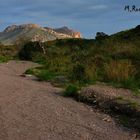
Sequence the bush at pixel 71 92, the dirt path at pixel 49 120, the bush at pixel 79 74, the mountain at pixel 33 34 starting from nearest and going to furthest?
the dirt path at pixel 49 120 → the bush at pixel 71 92 → the bush at pixel 79 74 → the mountain at pixel 33 34

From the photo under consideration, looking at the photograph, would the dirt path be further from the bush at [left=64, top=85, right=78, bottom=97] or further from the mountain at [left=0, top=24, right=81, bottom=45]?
the mountain at [left=0, top=24, right=81, bottom=45]

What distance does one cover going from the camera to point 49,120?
34.8 ft

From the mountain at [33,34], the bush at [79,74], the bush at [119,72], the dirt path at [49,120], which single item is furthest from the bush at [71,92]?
the mountain at [33,34]

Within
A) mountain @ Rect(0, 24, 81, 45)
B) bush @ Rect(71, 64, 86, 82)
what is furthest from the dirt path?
mountain @ Rect(0, 24, 81, 45)

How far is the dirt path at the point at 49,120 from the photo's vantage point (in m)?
9.44

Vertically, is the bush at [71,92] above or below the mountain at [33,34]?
below

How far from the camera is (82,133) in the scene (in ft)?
31.4

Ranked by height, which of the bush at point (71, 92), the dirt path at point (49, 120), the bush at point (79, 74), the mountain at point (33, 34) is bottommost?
the dirt path at point (49, 120)

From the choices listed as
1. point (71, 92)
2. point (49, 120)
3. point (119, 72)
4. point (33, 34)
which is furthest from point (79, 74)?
point (33, 34)

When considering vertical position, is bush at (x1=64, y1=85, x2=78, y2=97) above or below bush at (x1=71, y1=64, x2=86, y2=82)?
below

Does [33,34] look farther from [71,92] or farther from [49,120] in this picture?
[49,120]

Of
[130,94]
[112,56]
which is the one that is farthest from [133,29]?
[130,94]

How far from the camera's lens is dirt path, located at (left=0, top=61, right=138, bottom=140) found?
31.0 feet

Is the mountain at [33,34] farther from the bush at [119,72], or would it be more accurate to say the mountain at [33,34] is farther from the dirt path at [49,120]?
the dirt path at [49,120]
